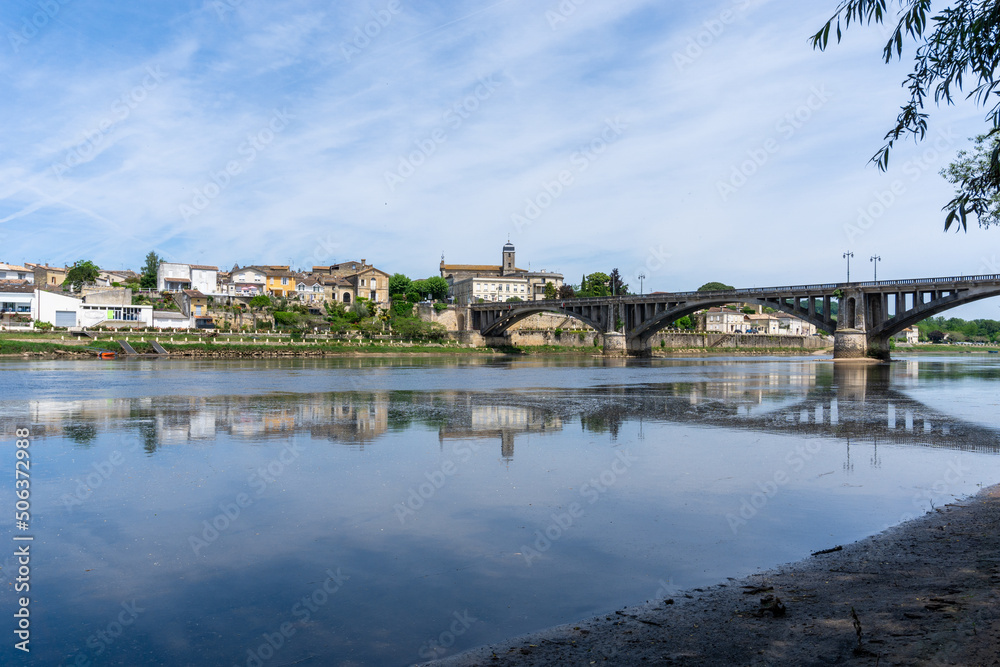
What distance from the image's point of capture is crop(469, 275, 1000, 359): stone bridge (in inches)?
2692

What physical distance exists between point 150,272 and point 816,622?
148246mm

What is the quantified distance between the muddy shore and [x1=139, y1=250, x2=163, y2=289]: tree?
134534 millimetres

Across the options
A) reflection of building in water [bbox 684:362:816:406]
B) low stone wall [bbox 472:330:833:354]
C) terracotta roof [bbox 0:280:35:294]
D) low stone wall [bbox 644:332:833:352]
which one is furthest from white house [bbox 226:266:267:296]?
reflection of building in water [bbox 684:362:816:406]

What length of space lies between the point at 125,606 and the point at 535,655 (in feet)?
14.6

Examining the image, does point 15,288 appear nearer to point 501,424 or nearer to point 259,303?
point 259,303

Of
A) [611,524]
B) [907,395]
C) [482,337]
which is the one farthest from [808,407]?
[482,337]

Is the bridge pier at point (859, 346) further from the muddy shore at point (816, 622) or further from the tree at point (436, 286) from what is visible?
the tree at point (436, 286)

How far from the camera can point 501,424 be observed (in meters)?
21.9

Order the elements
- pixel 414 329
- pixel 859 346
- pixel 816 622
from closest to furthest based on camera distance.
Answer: pixel 816 622 < pixel 859 346 < pixel 414 329

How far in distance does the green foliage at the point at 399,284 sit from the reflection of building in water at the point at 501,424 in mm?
132321

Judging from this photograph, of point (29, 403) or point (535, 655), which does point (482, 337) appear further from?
point (535, 655)

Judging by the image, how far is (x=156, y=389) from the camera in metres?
34.1

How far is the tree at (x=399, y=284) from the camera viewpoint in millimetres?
156875

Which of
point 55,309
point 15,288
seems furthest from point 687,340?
point 15,288
